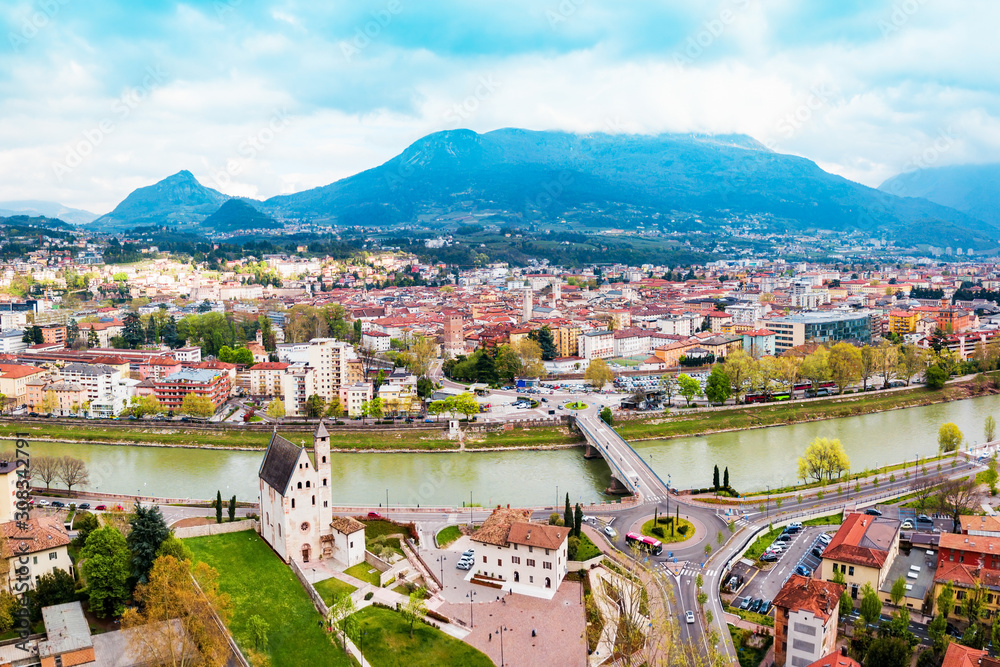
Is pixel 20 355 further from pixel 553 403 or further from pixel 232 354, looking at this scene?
pixel 553 403

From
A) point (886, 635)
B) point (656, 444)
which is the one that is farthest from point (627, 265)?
point (886, 635)

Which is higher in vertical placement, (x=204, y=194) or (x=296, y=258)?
(x=204, y=194)

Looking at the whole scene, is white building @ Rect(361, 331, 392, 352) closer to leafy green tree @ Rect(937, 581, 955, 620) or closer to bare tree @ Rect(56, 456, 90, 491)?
bare tree @ Rect(56, 456, 90, 491)

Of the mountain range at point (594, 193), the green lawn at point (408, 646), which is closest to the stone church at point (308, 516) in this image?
the green lawn at point (408, 646)

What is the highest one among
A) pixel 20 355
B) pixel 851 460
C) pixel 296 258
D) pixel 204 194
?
pixel 204 194

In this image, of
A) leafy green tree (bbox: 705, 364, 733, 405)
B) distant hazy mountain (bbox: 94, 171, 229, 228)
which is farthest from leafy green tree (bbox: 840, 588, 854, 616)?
distant hazy mountain (bbox: 94, 171, 229, 228)

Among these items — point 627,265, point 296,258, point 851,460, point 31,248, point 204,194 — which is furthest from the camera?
point 204,194
